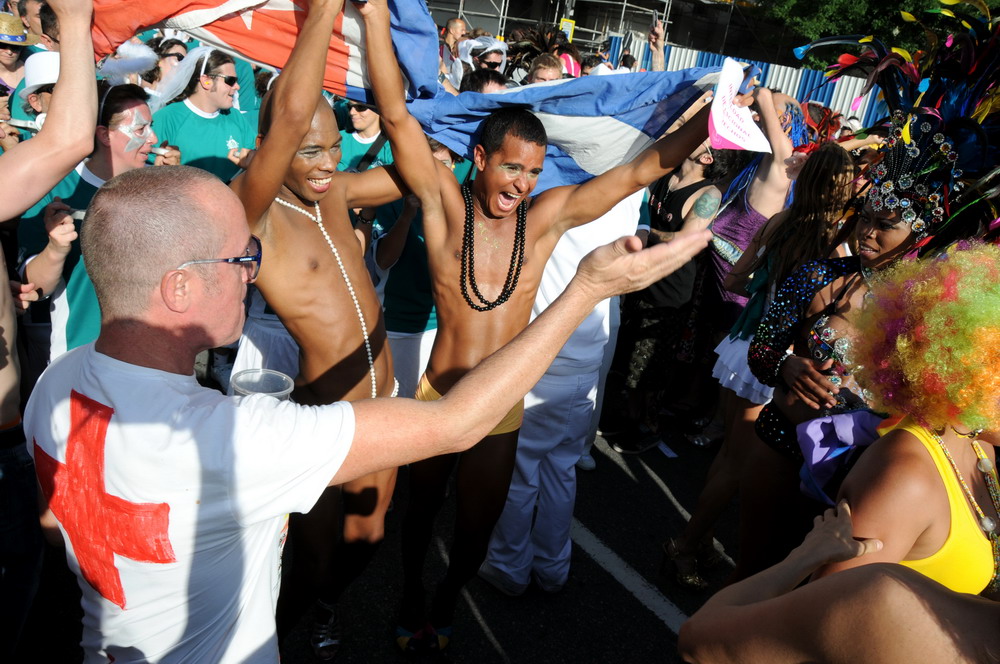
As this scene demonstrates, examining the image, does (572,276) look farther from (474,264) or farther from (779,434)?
(779,434)

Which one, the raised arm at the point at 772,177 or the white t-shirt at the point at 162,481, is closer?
the white t-shirt at the point at 162,481

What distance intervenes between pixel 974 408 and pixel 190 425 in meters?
1.83

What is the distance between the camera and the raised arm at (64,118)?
5.89 feet

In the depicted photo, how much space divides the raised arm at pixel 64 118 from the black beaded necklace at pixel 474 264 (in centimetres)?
153

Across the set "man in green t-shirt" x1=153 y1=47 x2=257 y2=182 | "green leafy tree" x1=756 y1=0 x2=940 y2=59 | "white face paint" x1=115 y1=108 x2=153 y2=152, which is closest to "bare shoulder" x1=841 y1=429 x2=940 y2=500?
"white face paint" x1=115 y1=108 x2=153 y2=152

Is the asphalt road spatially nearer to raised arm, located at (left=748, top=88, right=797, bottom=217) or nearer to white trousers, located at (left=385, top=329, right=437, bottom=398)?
white trousers, located at (left=385, top=329, right=437, bottom=398)

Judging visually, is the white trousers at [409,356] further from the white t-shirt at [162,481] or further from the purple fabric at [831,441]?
the white t-shirt at [162,481]

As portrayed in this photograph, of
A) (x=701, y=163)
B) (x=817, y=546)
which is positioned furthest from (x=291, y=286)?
(x=701, y=163)

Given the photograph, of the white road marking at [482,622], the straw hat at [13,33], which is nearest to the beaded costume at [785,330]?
the white road marking at [482,622]

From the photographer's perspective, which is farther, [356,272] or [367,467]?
[356,272]

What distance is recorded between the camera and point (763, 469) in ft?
9.53

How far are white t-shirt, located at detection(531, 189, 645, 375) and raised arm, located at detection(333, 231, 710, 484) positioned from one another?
1.82 meters

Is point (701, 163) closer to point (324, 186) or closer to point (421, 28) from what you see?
point (421, 28)

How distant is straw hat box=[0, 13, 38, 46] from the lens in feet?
14.7
